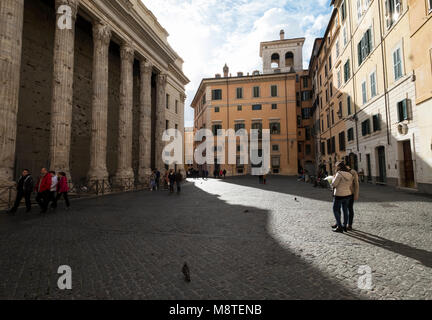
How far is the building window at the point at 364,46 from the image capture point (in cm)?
1712

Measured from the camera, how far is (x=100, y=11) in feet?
48.9

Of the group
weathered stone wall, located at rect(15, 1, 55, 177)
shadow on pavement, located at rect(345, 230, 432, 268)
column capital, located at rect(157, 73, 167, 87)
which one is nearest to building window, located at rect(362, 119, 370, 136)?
shadow on pavement, located at rect(345, 230, 432, 268)

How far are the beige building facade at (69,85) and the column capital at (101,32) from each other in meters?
0.06

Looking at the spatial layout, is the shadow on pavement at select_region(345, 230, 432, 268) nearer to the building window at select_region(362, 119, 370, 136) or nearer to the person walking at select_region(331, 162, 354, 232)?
the person walking at select_region(331, 162, 354, 232)

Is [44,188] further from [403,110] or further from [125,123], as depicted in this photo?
[403,110]

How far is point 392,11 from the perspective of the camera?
1423 centimetres

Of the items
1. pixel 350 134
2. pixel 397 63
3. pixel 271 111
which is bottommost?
pixel 350 134

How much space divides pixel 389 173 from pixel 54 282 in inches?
745

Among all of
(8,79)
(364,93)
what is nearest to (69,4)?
(8,79)

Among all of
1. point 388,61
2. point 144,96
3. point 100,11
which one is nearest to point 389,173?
point 388,61

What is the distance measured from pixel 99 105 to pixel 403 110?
61.3ft

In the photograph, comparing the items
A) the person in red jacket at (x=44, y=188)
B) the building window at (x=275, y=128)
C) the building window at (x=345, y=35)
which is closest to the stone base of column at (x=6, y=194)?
the person in red jacket at (x=44, y=188)
